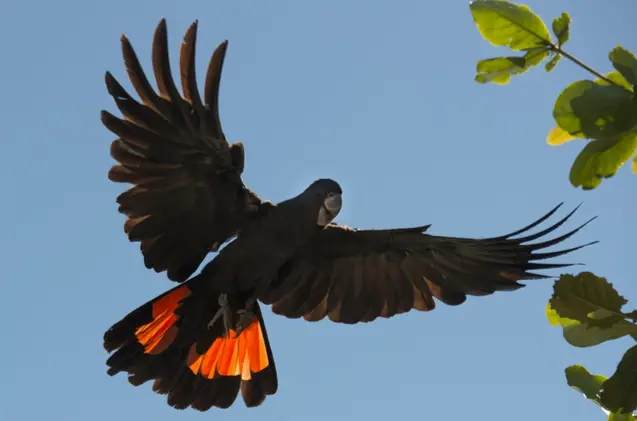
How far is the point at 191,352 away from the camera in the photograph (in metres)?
6.06

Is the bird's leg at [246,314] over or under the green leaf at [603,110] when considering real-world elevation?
over

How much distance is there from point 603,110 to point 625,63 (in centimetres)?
14

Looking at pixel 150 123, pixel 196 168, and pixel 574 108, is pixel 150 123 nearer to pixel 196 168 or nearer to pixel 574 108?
pixel 196 168

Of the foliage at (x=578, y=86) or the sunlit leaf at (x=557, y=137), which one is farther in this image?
the sunlit leaf at (x=557, y=137)

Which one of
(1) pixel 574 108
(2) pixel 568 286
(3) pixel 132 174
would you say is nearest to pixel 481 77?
(1) pixel 574 108

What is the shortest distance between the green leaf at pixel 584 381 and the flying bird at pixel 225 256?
2.58m

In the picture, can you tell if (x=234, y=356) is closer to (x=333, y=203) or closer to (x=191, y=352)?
(x=191, y=352)

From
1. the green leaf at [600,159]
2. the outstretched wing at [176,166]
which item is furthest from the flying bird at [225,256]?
the green leaf at [600,159]

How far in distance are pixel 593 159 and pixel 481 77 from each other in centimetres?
39

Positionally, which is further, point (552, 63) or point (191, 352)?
point (191, 352)

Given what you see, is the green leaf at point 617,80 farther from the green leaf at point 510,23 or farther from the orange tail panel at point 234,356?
the orange tail panel at point 234,356

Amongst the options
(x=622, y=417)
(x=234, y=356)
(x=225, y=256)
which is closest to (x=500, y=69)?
(x=622, y=417)

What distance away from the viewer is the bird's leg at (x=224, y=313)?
19.1ft

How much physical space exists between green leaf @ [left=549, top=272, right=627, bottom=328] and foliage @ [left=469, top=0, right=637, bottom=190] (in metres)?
0.32
